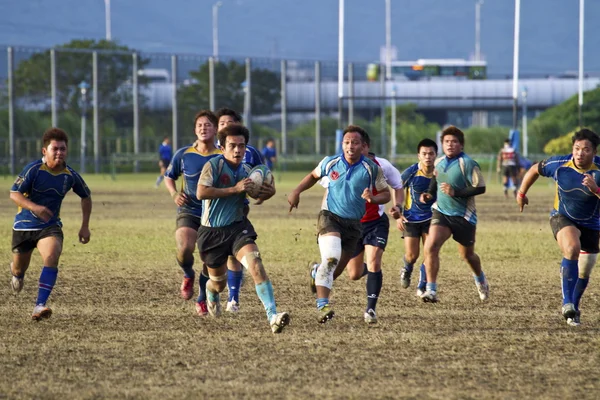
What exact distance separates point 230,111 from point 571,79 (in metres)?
103

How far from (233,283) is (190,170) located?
1.23m

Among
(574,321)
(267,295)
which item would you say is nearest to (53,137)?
(267,295)

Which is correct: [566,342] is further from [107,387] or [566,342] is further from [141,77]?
[141,77]

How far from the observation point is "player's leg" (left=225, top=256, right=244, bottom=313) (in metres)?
12.0

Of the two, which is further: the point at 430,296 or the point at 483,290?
the point at 483,290

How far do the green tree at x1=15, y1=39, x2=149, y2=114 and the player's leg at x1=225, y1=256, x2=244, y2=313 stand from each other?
55748mm

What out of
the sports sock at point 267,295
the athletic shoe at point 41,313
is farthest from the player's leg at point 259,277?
the athletic shoe at point 41,313

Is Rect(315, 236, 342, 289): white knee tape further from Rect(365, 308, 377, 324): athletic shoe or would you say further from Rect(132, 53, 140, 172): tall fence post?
Rect(132, 53, 140, 172): tall fence post

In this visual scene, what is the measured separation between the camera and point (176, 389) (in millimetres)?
8203

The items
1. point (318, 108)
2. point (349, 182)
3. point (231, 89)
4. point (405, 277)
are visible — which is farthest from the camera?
point (231, 89)

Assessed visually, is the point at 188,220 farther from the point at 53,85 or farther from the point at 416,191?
the point at 53,85

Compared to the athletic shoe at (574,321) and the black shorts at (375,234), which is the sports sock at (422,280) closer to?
the black shorts at (375,234)

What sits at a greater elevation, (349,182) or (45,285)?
(349,182)

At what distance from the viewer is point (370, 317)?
37.2ft
